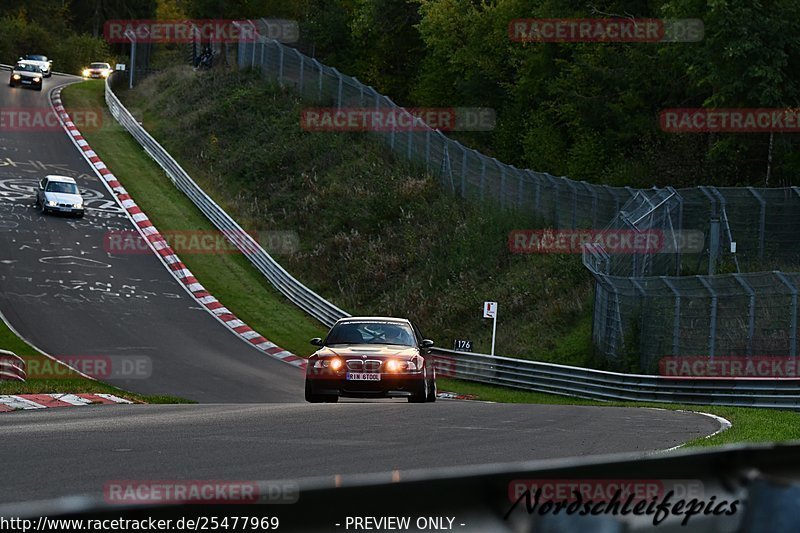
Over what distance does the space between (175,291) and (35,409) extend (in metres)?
20.3

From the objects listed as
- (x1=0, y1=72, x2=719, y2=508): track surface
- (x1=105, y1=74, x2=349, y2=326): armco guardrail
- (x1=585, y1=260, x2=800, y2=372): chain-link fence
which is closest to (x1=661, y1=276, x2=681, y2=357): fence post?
(x1=585, y1=260, x2=800, y2=372): chain-link fence

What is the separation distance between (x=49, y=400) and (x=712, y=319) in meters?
12.8

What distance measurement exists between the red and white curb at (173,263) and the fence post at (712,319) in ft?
35.8

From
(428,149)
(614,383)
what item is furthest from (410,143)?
(614,383)

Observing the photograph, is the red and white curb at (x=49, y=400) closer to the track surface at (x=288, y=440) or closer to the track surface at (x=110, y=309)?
the track surface at (x=288, y=440)

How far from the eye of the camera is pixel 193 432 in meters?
10.7

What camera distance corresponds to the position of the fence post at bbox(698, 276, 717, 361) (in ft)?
75.0

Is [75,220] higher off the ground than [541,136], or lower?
lower

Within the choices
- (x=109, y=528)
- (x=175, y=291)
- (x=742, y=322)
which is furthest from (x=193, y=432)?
(x=175, y=291)

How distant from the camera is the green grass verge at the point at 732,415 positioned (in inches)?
482

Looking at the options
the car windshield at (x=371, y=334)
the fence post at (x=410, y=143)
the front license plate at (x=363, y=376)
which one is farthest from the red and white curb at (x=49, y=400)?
the fence post at (x=410, y=143)

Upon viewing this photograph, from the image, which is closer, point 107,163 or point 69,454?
point 69,454

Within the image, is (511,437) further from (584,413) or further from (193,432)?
(584,413)

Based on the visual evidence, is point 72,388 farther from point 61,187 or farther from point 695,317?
point 61,187
